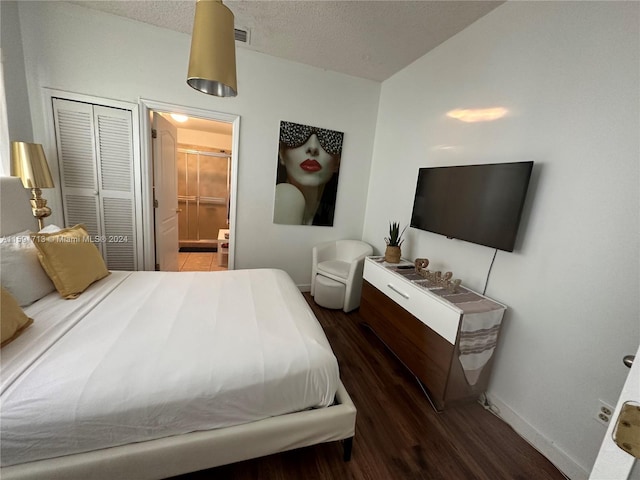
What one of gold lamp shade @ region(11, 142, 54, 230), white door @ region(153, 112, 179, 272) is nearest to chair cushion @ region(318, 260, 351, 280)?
white door @ region(153, 112, 179, 272)

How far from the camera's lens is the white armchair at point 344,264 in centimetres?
278

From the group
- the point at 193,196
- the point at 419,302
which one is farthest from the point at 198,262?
the point at 419,302

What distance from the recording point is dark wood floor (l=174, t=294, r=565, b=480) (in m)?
1.26

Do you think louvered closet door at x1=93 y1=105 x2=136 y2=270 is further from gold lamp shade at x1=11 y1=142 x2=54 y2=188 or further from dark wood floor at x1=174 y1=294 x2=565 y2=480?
dark wood floor at x1=174 y1=294 x2=565 y2=480

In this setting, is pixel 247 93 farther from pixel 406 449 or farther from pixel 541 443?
pixel 541 443

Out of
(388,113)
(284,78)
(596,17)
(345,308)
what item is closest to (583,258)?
(596,17)

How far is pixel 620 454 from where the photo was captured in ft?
1.43

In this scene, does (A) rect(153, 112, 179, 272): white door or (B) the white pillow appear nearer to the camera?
(B) the white pillow

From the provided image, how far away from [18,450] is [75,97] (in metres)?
2.75

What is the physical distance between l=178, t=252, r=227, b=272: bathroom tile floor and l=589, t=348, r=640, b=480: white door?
3822 mm

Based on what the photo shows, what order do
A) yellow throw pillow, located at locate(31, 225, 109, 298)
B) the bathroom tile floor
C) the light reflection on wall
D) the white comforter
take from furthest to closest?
1. the bathroom tile floor
2. the light reflection on wall
3. yellow throw pillow, located at locate(31, 225, 109, 298)
4. the white comforter

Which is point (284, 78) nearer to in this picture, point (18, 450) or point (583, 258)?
point (583, 258)

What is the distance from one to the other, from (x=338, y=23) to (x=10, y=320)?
109 inches

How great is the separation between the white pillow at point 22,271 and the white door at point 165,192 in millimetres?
1410
